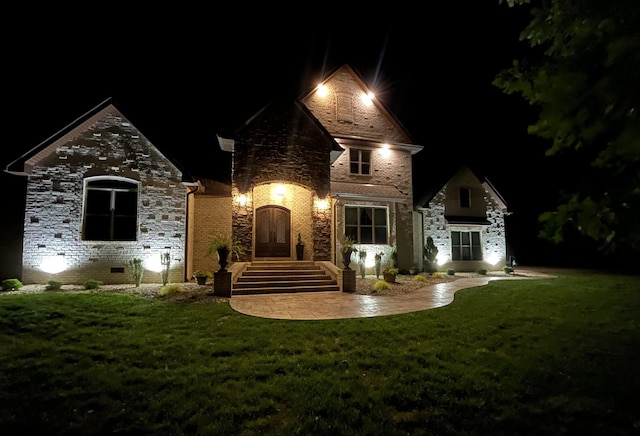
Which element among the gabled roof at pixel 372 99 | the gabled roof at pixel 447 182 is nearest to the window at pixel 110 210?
the gabled roof at pixel 372 99

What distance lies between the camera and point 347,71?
16984 mm

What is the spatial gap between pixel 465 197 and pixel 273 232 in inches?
480

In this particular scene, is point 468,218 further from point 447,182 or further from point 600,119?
point 600,119

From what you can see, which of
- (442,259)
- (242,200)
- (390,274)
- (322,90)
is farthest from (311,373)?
(442,259)

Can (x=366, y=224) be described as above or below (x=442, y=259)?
above

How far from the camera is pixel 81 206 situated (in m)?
11.6

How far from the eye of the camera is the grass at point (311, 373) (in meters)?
3.24

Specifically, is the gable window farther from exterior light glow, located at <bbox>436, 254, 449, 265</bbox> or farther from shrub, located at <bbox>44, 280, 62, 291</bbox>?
shrub, located at <bbox>44, 280, 62, 291</bbox>

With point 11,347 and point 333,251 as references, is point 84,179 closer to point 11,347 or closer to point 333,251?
point 11,347

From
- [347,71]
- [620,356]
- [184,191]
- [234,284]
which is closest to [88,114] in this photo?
[184,191]

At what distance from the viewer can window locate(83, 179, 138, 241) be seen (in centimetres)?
1180

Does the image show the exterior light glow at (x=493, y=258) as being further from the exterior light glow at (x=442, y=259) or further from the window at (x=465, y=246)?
the exterior light glow at (x=442, y=259)

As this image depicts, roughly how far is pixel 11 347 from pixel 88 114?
945 cm

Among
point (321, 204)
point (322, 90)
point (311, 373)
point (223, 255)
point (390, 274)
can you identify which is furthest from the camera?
point (322, 90)
